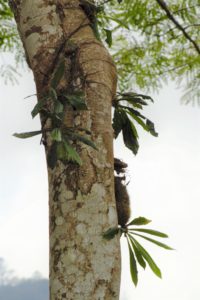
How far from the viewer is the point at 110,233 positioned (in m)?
1.92

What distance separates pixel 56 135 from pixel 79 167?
6.0 inches

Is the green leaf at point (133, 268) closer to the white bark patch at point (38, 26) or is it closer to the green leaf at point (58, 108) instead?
the green leaf at point (58, 108)

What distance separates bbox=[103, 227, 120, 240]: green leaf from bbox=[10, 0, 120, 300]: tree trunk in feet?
0.05

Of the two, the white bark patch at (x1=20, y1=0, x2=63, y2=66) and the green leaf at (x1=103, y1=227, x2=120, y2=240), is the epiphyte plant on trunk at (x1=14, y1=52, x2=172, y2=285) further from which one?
the white bark patch at (x1=20, y1=0, x2=63, y2=66)

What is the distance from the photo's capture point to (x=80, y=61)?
2.33 metres

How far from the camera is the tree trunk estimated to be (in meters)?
1.86

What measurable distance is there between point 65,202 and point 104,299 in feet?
1.26

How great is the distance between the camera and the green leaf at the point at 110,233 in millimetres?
1907

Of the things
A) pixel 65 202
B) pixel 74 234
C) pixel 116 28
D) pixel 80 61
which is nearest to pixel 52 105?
pixel 80 61

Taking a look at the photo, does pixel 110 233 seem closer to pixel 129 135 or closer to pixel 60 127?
pixel 60 127

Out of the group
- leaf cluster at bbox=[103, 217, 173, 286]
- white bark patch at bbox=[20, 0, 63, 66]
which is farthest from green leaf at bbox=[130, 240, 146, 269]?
white bark patch at bbox=[20, 0, 63, 66]

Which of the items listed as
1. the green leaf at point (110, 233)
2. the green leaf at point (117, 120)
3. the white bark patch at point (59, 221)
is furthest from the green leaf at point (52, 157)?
the green leaf at point (117, 120)

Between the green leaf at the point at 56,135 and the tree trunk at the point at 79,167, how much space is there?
91 millimetres

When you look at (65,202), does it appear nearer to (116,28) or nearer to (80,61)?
(80,61)
